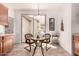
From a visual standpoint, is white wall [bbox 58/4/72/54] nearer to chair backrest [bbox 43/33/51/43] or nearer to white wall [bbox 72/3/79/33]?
white wall [bbox 72/3/79/33]

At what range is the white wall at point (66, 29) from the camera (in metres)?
2.95

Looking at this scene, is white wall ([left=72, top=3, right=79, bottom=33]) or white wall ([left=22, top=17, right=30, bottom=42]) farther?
white wall ([left=22, top=17, right=30, bottom=42])

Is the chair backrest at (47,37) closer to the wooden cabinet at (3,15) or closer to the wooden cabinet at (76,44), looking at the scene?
the wooden cabinet at (76,44)

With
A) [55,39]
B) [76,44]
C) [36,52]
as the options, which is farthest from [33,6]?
[76,44]

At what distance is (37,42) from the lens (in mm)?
3037

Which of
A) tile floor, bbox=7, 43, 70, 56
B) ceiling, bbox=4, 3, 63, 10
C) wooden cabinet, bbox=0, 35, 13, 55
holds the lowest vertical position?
tile floor, bbox=7, 43, 70, 56

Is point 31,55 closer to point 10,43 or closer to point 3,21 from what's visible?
point 10,43

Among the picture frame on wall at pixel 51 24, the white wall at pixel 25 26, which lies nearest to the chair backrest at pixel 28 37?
the white wall at pixel 25 26

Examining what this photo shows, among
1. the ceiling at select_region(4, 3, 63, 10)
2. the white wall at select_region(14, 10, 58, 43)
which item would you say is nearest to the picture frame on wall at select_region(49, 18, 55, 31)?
the white wall at select_region(14, 10, 58, 43)

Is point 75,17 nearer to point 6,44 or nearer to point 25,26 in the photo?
point 25,26

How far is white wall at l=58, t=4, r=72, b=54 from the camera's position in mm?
2950

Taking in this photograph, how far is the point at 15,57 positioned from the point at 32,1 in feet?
3.92

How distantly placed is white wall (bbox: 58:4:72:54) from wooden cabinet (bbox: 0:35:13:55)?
3.51ft

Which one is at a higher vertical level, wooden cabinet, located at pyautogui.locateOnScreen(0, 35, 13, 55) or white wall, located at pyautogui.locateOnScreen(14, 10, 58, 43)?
white wall, located at pyautogui.locateOnScreen(14, 10, 58, 43)
